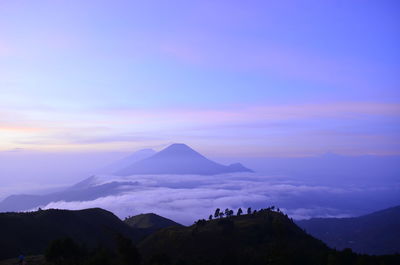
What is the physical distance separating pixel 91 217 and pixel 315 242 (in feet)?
296

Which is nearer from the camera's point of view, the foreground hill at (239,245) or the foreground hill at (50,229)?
the foreground hill at (239,245)

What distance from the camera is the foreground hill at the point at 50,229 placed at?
11281 centimetres

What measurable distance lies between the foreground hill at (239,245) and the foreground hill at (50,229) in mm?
19000

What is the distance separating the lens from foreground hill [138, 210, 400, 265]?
85.2m

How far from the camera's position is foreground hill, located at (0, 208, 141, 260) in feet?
370

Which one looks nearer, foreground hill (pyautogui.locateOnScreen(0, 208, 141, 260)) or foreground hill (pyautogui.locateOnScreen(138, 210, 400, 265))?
foreground hill (pyautogui.locateOnScreen(138, 210, 400, 265))

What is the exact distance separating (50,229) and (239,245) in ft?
225

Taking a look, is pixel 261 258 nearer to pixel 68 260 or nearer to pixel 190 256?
pixel 190 256

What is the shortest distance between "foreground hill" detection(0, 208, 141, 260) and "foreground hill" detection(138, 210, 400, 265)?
748 inches

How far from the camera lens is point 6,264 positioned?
255 feet

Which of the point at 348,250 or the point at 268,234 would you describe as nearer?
the point at 348,250

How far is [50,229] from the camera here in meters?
130

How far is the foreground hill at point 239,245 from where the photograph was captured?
85.2 metres

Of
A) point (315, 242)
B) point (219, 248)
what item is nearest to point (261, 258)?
point (219, 248)
